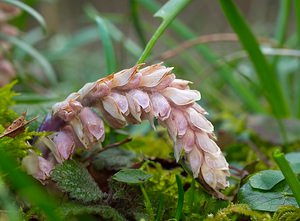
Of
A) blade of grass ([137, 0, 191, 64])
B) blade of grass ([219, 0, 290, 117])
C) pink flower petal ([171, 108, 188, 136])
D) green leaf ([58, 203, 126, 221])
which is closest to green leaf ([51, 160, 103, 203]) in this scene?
green leaf ([58, 203, 126, 221])

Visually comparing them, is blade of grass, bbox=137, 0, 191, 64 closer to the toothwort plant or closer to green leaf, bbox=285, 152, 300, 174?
the toothwort plant

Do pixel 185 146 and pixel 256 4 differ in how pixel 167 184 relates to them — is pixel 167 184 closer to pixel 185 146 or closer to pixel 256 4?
pixel 185 146

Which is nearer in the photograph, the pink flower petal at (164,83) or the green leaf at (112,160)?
the pink flower petal at (164,83)

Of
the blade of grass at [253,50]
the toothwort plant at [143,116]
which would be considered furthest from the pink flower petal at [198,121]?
the blade of grass at [253,50]

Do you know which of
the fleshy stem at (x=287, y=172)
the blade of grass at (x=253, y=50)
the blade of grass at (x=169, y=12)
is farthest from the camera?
the blade of grass at (x=253, y=50)

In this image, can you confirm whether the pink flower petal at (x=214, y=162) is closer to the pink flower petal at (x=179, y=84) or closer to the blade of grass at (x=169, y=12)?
the pink flower petal at (x=179, y=84)
